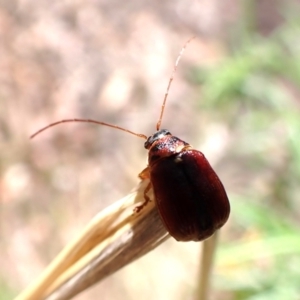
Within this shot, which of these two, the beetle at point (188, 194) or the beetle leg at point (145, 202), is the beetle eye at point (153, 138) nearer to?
the beetle at point (188, 194)

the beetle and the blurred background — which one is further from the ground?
the blurred background

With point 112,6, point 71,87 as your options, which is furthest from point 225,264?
point 112,6

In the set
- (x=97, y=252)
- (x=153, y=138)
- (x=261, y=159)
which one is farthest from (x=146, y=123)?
(x=97, y=252)

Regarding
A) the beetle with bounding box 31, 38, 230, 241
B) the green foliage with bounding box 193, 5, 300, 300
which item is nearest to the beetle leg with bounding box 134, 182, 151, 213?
the beetle with bounding box 31, 38, 230, 241

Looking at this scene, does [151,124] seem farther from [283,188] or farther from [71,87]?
[283,188]

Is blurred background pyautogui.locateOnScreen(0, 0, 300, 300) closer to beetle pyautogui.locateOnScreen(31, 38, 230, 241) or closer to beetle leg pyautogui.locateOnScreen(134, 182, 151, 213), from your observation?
beetle pyautogui.locateOnScreen(31, 38, 230, 241)

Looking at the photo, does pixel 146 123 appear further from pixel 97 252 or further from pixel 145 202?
pixel 97 252

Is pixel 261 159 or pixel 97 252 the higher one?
pixel 261 159
